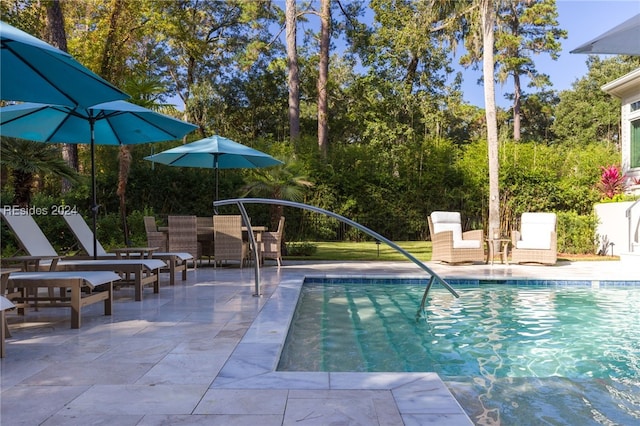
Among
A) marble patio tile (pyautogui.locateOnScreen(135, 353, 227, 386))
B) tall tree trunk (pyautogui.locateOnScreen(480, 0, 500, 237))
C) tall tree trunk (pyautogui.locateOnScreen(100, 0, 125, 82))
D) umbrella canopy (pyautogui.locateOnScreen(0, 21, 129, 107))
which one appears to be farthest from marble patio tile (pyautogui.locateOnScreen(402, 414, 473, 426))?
tall tree trunk (pyautogui.locateOnScreen(100, 0, 125, 82))

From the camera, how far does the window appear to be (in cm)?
1361

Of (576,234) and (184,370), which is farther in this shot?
(576,234)

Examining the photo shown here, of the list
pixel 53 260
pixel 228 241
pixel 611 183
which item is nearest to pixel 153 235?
pixel 228 241

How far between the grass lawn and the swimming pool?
14.1ft

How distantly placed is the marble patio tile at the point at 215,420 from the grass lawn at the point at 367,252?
8.94m

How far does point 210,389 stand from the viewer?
8.56 feet

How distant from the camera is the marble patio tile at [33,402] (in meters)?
2.22

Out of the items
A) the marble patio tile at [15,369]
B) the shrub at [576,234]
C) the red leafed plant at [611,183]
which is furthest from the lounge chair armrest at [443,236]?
the marble patio tile at [15,369]

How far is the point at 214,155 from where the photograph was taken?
1009 cm

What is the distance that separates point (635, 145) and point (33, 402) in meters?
15.2

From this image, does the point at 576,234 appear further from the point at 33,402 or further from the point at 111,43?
the point at 111,43

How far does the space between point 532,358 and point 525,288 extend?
374 centimetres

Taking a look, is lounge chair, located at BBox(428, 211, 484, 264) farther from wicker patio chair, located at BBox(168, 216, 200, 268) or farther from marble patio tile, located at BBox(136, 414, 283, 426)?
marble patio tile, located at BBox(136, 414, 283, 426)

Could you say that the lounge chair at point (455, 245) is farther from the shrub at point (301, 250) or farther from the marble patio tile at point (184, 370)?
the marble patio tile at point (184, 370)
